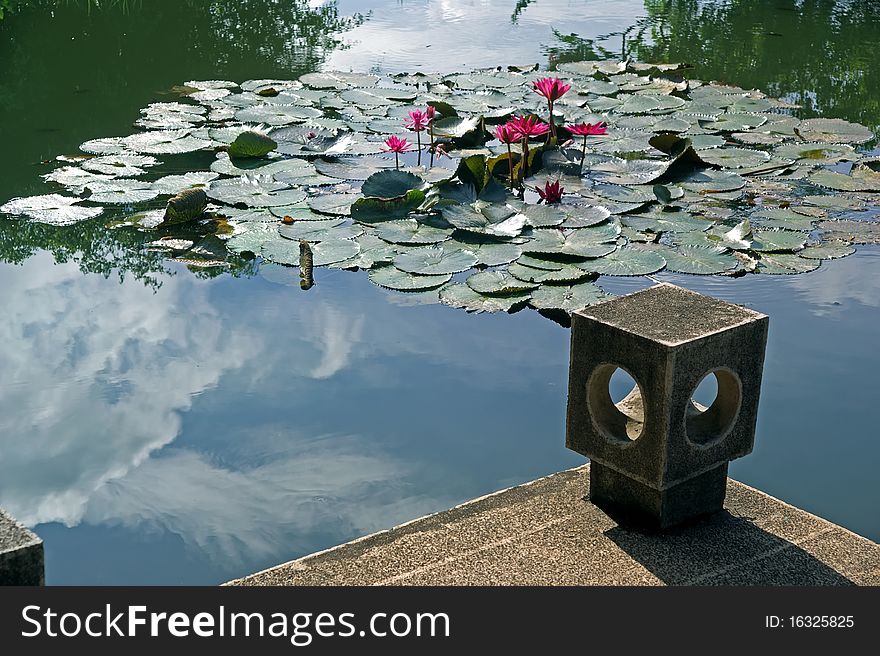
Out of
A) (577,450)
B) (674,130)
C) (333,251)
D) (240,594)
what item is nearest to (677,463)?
(577,450)

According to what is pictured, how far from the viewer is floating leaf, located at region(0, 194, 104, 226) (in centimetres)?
478

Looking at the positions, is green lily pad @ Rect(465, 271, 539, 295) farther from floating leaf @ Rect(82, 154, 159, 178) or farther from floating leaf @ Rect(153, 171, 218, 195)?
floating leaf @ Rect(82, 154, 159, 178)

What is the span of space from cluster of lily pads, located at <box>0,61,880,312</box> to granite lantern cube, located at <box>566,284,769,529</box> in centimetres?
141

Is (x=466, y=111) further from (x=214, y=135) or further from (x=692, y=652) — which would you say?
(x=692, y=652)

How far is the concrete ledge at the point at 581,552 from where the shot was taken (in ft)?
7.68

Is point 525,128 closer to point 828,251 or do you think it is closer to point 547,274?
point 547,274

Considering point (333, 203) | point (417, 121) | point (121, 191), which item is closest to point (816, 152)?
point (417, 121)

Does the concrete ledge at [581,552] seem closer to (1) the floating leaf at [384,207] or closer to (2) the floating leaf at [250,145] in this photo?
Answer: (1) the floating leaf at [384,207]

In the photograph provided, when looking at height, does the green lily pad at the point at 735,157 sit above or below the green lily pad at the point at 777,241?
above

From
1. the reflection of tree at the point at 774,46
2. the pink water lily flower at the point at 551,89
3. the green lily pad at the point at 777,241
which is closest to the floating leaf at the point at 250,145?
the pink water lily flower at the point at 551,89

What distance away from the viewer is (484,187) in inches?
192

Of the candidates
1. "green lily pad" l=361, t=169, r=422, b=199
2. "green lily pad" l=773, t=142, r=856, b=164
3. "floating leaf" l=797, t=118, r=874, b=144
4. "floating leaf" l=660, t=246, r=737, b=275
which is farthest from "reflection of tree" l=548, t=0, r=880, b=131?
"green lily pad" l=361, t=169, r=422, b=199

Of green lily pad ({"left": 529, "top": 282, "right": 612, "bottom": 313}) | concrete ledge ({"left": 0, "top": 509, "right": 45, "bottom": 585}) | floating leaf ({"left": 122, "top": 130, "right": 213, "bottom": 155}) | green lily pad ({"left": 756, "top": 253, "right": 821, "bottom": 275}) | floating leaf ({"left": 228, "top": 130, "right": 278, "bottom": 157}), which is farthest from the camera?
floating leaf ({"left": 122, "top": 130, "right": 213, "bottom": 155})

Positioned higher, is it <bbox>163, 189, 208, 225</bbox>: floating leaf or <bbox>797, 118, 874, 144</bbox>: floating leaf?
<bbox>797, 118, 874, 144</bbox>: floating leaf
